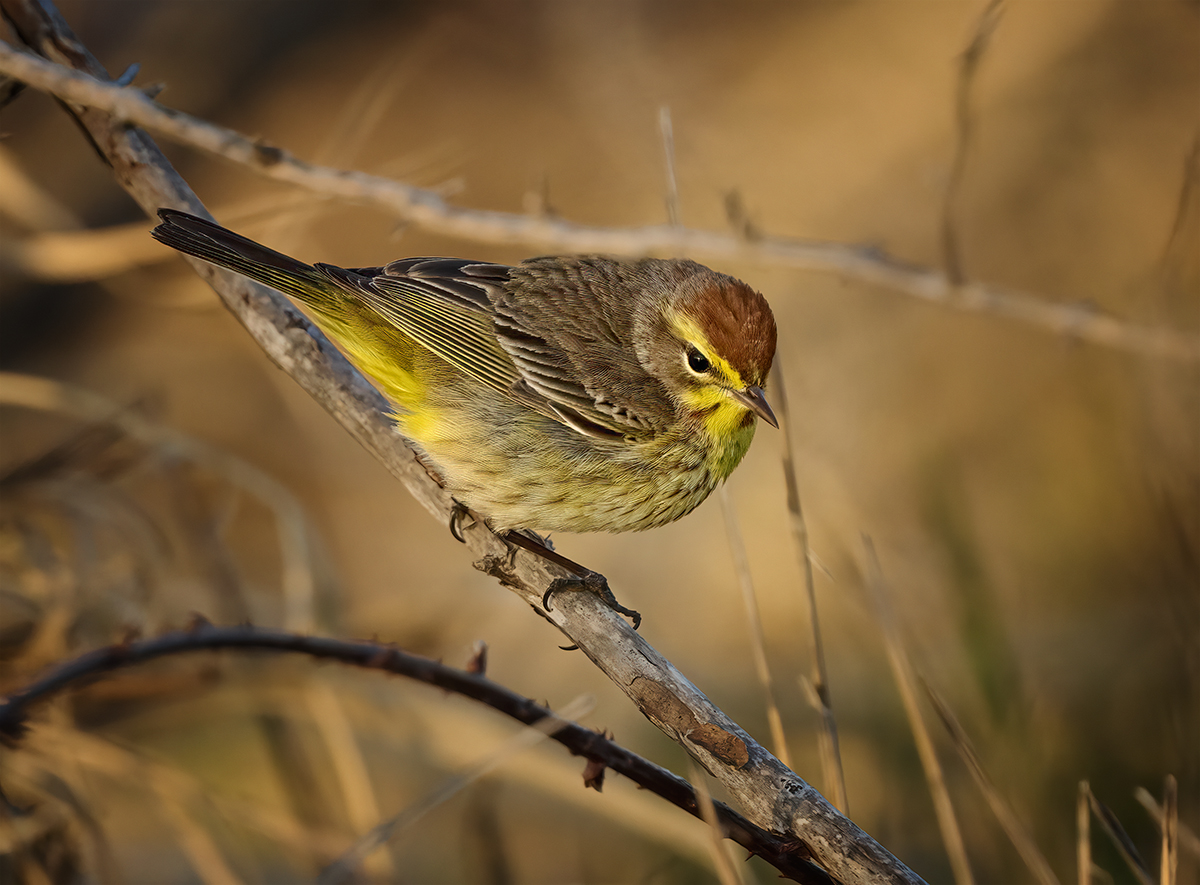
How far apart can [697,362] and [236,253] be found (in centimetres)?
148

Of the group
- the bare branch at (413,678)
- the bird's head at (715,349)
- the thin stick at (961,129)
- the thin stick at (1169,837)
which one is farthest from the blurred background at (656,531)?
the bare branch at (413,678)

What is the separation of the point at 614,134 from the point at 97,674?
7.29 meters

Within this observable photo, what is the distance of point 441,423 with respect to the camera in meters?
3.19

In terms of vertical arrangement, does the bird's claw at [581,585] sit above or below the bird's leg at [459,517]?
below

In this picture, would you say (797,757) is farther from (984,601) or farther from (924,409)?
(924,409)

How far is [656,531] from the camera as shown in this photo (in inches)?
260

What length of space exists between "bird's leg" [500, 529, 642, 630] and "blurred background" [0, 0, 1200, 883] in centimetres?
67

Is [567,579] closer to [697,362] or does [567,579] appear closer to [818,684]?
[818,684]

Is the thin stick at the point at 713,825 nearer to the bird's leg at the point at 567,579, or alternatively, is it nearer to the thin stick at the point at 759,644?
the thin stick at the point at 759,644

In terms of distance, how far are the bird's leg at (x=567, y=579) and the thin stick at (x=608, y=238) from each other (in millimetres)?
1036

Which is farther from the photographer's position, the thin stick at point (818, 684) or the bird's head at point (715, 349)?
the bird's head at point (715, 349)

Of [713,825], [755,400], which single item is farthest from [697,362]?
[713,825]

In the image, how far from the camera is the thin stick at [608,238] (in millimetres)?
1709

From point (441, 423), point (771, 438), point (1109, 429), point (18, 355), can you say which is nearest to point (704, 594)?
point (771, 438)
